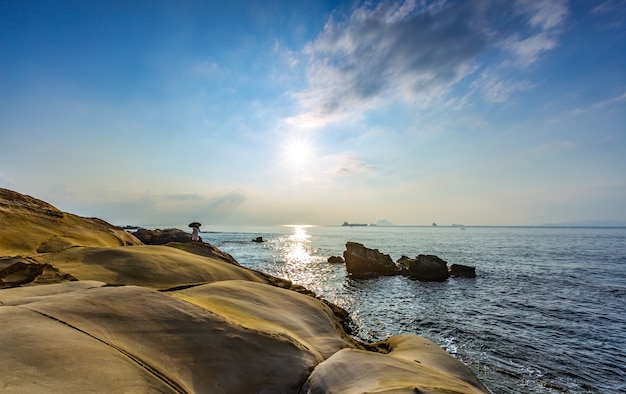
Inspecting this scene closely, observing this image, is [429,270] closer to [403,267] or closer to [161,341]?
[403,267]

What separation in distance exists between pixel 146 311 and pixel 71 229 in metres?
11.3

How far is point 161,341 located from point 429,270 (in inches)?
1203

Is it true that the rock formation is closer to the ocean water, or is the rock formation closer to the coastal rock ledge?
the ocean water

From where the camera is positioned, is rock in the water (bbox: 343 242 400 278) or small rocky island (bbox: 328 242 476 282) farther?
rock in the water (bbox: 343 242 400 278)

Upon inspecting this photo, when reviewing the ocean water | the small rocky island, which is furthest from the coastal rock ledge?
the small rocky island

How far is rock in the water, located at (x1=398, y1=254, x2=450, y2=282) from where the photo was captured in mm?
30641

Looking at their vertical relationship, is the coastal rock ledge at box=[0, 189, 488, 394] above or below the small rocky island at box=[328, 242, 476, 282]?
above

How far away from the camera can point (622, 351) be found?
12.9 metres

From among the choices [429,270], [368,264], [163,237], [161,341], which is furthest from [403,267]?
[161,341]

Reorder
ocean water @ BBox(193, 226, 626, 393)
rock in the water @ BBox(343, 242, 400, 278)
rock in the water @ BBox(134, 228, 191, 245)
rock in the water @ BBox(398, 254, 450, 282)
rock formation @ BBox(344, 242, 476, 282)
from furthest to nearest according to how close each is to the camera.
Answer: rock in the water @ BBox(343, 242, 400, 278)
rock formation @ BBox(344, 242, 476, 282)
rock in the water @ BBox(134, 228, 191, 245)
rock in the water @ BBox(398, 254, 450, 282)
ocean water @ BBox(193, 226, 626, 393)

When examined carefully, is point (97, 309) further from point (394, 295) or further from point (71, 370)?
point (394, 295)

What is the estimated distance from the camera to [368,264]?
3397 centimetres

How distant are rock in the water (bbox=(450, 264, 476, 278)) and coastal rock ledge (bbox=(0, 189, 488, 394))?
25.1 metres

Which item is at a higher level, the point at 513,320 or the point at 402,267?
the point at 402,267
